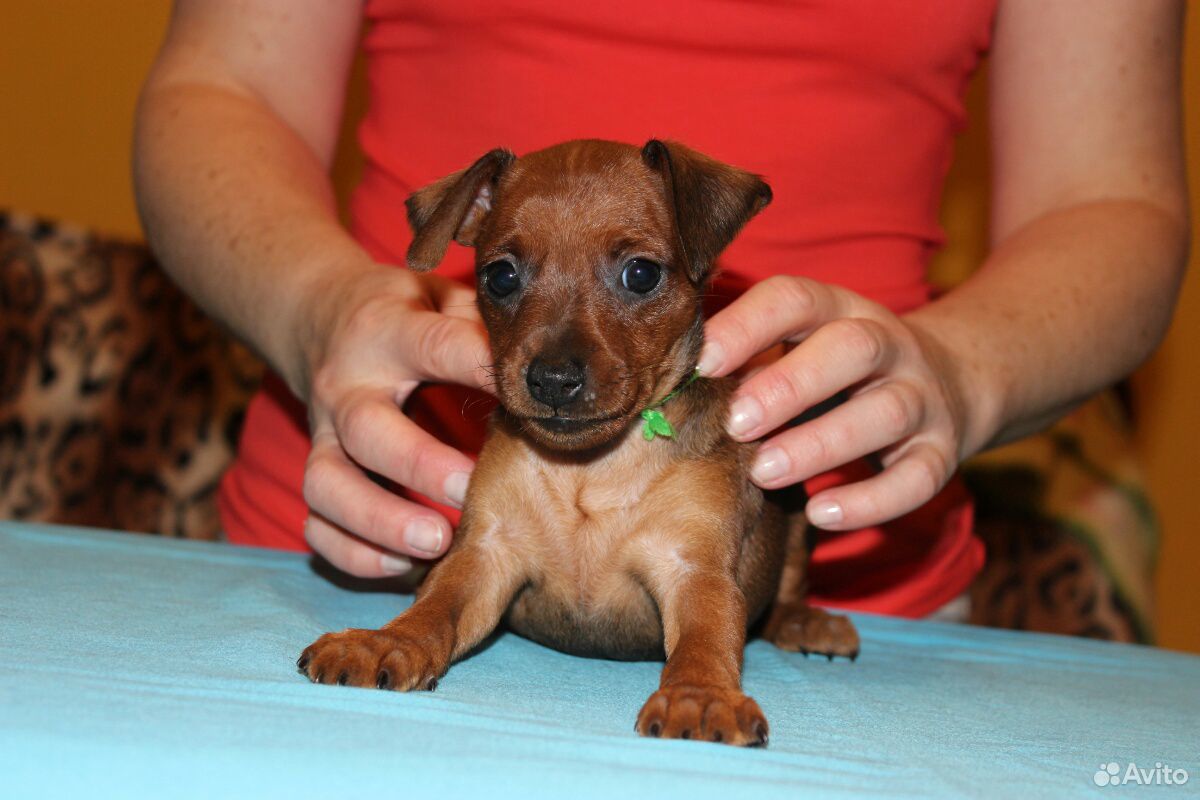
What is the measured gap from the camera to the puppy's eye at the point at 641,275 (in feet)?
9.23

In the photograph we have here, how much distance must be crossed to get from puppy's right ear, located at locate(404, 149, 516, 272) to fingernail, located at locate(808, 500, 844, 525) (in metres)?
1.12

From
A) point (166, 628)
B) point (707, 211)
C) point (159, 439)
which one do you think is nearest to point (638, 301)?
point (707, 211)

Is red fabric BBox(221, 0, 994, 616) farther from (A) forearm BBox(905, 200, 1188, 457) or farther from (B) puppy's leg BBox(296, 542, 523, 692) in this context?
(B) puppy's leg BBox(296, 542, 523, 692)

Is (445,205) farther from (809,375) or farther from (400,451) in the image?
(809,375)

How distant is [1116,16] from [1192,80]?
4.35 m

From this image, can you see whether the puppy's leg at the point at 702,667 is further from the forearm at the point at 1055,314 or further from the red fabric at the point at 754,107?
the red fabric at the point at 754,107

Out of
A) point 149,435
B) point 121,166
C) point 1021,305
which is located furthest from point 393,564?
point 121,166

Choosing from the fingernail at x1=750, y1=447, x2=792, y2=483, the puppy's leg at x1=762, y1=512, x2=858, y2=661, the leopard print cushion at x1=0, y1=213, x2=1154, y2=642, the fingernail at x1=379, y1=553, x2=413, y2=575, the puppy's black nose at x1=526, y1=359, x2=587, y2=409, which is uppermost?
the puppy's black nose at x1=526, y1=359, x2=587, y2=409

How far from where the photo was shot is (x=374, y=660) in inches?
87.9

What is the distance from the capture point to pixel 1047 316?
3.33 m

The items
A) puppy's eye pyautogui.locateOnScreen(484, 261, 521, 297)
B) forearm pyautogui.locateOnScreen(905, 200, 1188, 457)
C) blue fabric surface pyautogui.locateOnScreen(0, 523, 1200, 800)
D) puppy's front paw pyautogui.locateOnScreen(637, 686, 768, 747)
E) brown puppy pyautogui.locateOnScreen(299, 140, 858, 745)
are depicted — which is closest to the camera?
blue fabric surface pyautogui.locateOnScreen(0, 523, 1200, 800)

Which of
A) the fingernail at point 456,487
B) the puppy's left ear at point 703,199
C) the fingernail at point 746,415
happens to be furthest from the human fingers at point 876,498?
the fingernail at point 456,487

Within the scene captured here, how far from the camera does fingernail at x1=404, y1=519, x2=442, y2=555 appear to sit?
275 cm

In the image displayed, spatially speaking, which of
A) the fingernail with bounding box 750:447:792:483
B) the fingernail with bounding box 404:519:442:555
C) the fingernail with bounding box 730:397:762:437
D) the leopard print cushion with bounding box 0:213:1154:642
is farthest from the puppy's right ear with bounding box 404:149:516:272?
the leopard print cushion with bounding box 0:213:1154:642
